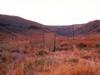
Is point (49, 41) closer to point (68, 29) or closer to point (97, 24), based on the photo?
point (97, 24)

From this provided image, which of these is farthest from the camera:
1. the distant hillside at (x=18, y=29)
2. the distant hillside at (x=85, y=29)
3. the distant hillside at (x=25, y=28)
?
the distant hillside at (x=85, y=29)

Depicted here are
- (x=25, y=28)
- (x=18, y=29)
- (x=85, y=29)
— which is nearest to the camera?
(x=18, y=29)

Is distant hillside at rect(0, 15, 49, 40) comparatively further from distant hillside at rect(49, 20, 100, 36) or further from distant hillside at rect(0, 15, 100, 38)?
distant hillside at rect(49, 20, 100, 36)

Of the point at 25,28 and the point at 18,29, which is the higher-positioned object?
the point at 25,28

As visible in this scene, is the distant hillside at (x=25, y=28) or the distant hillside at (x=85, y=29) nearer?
the distant hillside at (x=25, y=28)

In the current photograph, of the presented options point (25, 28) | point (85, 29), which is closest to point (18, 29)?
point (25, 28)

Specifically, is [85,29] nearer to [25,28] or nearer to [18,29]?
[25,28]

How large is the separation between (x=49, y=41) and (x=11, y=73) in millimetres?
14886

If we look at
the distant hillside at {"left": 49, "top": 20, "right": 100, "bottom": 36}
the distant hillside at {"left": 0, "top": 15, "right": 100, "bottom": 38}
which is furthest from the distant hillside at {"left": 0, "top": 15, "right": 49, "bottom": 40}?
the distant hillside at {"left": 49, "top": 20, "right": 100, "bottom": 36}

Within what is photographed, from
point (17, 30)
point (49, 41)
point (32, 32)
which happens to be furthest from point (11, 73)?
point (32, 32)

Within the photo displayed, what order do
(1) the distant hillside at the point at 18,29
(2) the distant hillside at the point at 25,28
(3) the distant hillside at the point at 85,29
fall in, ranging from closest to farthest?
(1) the distant hillside at the point at 18,29 → (2) the distant hillside at the point at 25,28 → (3) the distant hillside at the point at 85,29

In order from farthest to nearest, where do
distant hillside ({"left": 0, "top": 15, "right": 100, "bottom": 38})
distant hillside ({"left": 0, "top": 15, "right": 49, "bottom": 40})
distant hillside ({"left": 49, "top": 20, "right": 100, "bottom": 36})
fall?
1. distant hillside ({"left": 49, "top": 20, "right": 100, "bottom": 36})
2. distant hillside ({"left": 0, "top": 15, "right": 100, "bottom": 38})
3. distant hillside ({"left": 0, "top": 15, "right": 49, "bottom": 40})

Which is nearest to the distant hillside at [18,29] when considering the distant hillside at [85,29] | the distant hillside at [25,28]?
the distant hillside at [25,28]

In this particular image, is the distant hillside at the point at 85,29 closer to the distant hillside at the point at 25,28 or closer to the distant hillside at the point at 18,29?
the distant hillside at the point at 25,28
